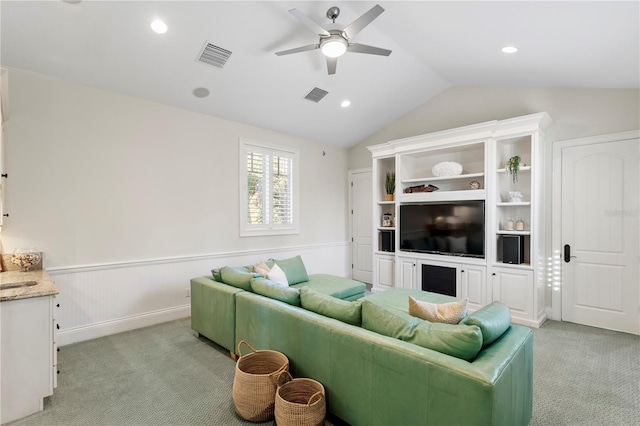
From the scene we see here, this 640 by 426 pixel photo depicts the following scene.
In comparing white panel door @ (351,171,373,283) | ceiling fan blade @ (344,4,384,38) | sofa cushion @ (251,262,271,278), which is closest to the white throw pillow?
sofa cushion @ (251,262,271,278)

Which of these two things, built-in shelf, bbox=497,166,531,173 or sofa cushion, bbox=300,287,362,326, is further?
built-in shelf, bbox=497,166,531,173

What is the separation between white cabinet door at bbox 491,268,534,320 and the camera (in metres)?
4.09

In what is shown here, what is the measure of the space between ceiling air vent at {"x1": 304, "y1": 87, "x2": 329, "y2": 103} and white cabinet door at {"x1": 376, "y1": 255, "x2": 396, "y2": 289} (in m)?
2.85

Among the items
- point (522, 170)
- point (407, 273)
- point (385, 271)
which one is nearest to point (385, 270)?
point (385, 271)

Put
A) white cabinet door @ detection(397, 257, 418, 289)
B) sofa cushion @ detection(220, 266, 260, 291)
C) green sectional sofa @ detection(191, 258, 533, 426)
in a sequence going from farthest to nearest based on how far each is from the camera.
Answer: white cabinet door @ detection(397, 257, 418, 289) < sofa cushion @ detection(220, 266, 260, 291) < green sectional sofa @ detection(191, 258, 533, 426)

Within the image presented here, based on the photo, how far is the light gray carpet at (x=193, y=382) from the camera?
88.0 inches

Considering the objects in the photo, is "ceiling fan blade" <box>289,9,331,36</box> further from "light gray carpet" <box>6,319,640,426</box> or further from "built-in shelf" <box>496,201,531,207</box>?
"built-in shelf" <box>496,201,531,207</box>

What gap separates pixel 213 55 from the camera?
11.5ft

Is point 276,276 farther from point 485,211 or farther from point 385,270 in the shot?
point 485,211

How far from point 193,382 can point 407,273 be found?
3.56 metres

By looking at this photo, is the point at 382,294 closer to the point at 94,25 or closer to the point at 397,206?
the point at 397,206

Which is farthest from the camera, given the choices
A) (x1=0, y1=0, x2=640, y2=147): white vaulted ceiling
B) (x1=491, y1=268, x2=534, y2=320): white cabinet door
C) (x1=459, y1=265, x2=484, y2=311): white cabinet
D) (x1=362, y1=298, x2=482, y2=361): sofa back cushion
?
(x1=459, y1=265, x2=484, y2=311): white cabinet

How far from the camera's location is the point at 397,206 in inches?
210

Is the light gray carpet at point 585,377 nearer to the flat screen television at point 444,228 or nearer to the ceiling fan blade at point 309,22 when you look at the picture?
the flat screen television at point 444,228
